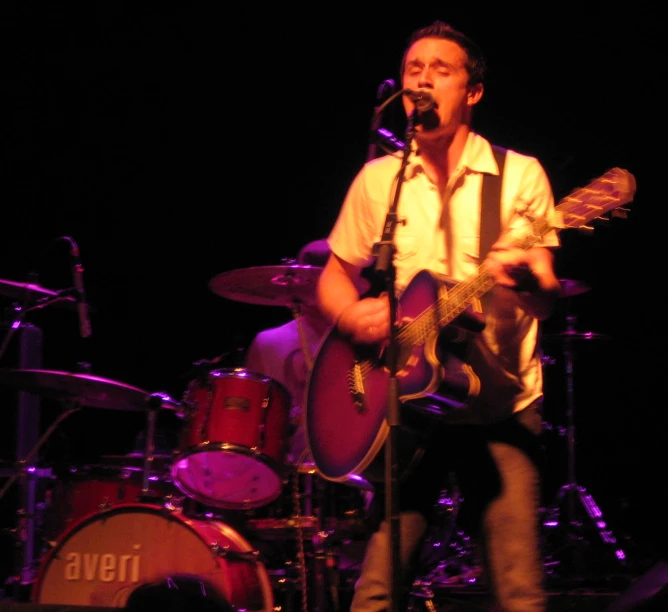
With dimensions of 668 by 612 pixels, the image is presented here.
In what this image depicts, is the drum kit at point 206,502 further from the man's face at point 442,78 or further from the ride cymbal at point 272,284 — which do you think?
the man's face at point 442,78

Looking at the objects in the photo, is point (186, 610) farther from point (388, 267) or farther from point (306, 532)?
point (306, 532)

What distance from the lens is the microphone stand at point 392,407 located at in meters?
2.29

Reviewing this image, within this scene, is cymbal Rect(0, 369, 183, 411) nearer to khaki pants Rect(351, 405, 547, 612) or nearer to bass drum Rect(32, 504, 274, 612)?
bass drum Rect(32, 504, 274, 612)

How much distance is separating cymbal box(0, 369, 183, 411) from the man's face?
2237 millimetres

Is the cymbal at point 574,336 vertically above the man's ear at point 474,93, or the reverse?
the cymbal at point 574,336

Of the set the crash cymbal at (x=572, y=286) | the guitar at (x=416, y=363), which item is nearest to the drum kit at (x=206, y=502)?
the guitar at (x=416, y=363)

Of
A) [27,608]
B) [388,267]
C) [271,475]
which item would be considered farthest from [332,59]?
[27,608]

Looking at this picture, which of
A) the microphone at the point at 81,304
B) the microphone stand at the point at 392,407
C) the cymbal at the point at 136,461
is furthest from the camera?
the cymbal at the point at 136,461

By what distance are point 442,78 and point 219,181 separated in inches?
166

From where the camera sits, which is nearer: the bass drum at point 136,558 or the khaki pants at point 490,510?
the khaki pants at point 490,510

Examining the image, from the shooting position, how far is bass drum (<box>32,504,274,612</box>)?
4.33 meters

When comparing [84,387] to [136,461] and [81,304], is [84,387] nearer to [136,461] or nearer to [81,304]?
[81,304]

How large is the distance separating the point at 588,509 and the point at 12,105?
5.43 metres

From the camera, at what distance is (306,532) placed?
4.57 meters
